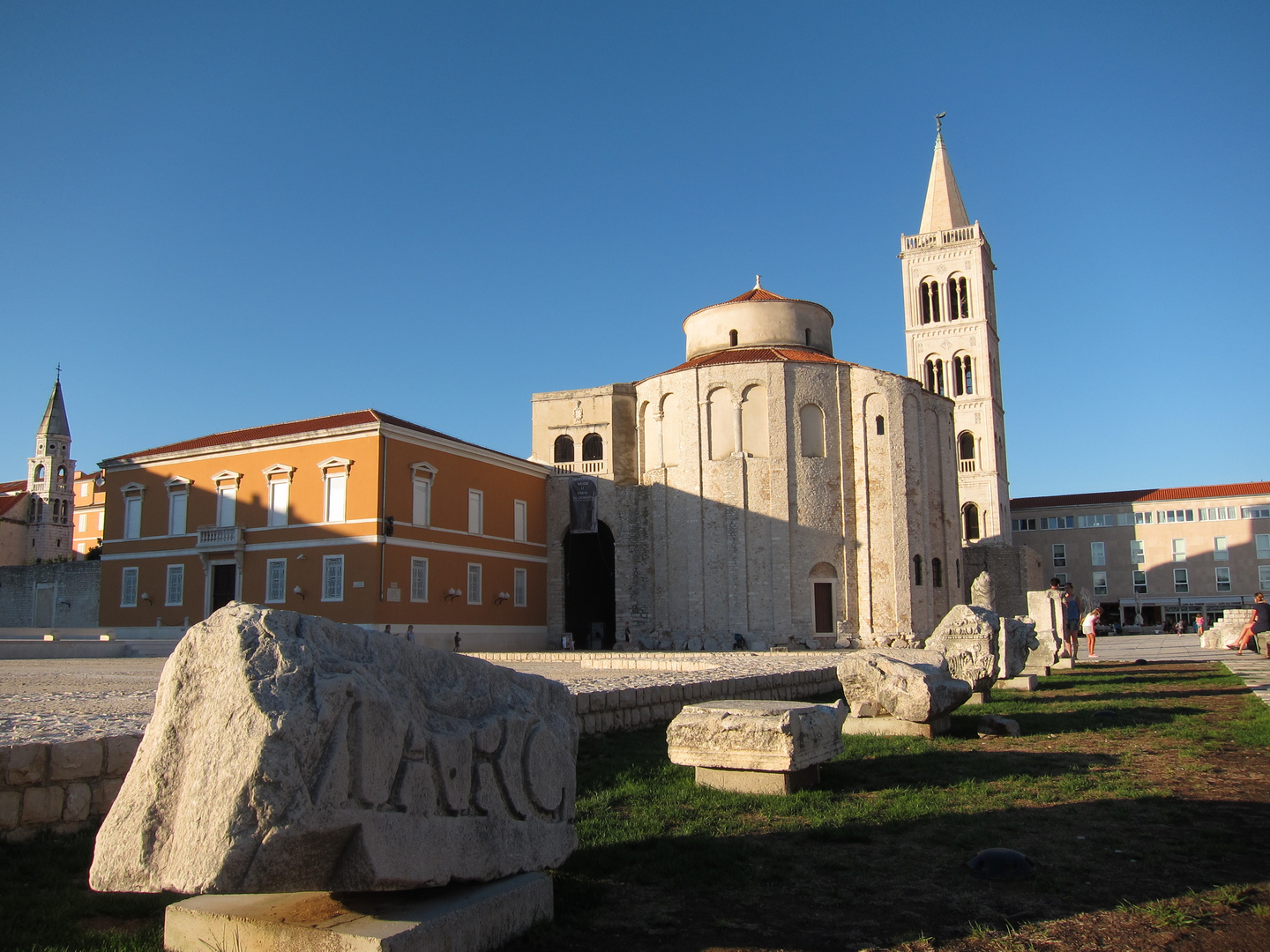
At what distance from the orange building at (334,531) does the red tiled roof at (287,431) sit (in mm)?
85

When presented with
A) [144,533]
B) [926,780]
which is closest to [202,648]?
[926,780]

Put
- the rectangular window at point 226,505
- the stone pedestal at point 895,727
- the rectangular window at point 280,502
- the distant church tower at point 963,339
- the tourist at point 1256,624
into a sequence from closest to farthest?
the stone pedestal at point 895,727 → the tourist at point 1256,624 → the rectangular window at point 280,502 → the rectangular window at point 226,505 → the distant church tower at point 963,339

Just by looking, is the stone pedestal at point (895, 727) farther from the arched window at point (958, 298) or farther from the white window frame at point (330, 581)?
the arched window at point (958, 298)

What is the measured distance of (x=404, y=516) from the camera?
88.7 feet

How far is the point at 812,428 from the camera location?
3316 centimetres

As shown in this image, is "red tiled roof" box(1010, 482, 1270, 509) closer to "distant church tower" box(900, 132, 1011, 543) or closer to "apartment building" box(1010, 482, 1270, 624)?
"apartment building" box(1010, 482, 1270, 624)

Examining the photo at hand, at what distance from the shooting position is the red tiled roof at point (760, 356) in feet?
110

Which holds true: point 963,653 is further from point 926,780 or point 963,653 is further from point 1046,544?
A: point 1046,544

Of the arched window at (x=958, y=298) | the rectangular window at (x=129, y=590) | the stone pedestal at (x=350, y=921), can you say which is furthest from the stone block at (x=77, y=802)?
the arched window at (x=958, y=298)

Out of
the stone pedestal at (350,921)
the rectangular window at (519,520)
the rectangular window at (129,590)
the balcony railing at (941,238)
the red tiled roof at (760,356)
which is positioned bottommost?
the stone pedestal at (350,921)

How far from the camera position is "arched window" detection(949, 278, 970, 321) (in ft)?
170

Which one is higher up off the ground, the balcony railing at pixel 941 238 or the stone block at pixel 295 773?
the balcony railing at pixel 941 238

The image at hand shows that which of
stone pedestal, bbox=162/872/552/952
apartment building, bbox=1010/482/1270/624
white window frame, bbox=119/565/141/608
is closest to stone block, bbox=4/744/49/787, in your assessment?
stone pedestal, bbox=162/872/552/952

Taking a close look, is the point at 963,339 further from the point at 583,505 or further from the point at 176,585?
the point at 176,585
